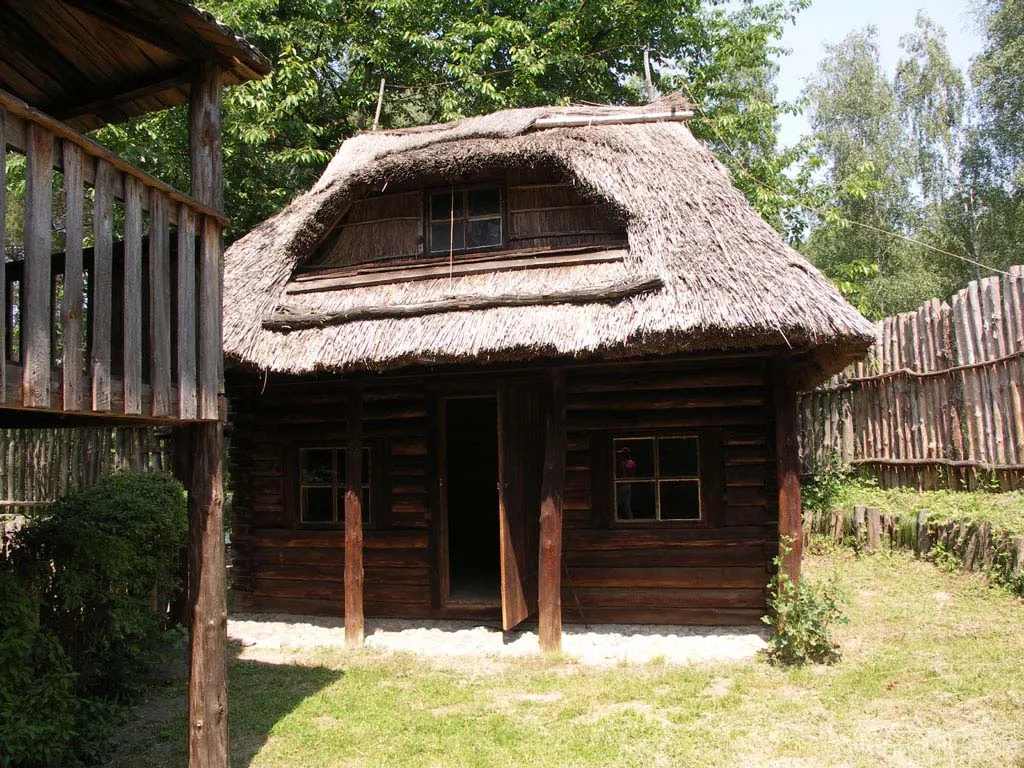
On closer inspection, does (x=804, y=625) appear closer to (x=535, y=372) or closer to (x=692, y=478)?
(x=692, y=478)

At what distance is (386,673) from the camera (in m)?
6.81

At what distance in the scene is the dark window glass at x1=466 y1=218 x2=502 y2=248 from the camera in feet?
29.2

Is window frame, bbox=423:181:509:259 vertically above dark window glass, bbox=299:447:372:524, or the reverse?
window frame, bbox=423:181:509:259

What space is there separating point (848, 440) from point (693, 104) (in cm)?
807

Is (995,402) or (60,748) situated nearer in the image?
(60,748)

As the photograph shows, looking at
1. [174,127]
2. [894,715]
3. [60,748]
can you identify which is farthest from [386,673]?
[174,127]

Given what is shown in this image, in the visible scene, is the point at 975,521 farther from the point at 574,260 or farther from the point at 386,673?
the point at 386,673

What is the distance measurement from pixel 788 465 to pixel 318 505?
213 inches

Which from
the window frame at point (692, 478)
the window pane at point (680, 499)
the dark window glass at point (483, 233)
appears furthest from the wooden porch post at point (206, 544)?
the window pane at point (680, 499)

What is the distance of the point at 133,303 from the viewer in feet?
13.6

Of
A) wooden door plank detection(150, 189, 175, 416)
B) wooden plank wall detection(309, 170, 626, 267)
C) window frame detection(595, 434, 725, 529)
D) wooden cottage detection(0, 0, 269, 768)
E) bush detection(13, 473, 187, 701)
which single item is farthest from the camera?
wooden plank wall detection(309, 170, 626, 267)

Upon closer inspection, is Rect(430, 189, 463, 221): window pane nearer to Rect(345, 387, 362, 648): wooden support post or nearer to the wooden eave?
Rect(345, 387, 362, 648): wooden support post

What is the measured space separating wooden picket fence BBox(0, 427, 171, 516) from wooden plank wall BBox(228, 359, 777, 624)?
443 cm

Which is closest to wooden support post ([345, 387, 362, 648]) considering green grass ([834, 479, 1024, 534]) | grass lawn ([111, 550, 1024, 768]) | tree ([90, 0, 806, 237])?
grass lawn ([111, 550, 1024, 768])
